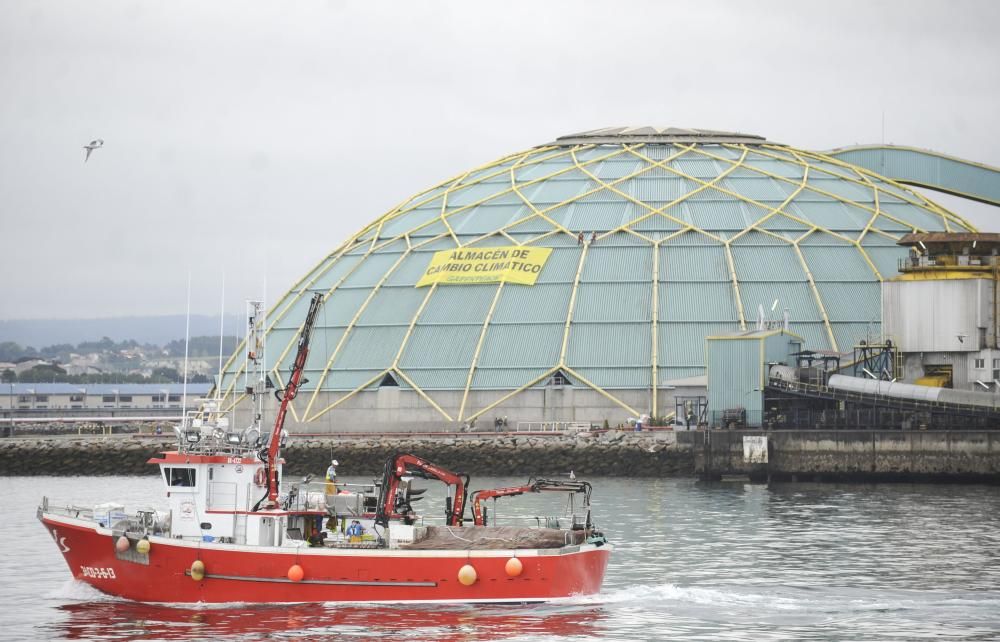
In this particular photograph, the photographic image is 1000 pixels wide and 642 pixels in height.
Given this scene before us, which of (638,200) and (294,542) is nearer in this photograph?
(294,542)

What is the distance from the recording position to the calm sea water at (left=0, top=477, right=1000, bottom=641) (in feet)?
145

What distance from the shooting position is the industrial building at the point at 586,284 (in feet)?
318

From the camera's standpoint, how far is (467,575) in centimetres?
4716

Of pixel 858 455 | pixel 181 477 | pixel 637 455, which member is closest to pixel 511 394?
pixel 637 455

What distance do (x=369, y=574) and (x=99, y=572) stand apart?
8.37 m

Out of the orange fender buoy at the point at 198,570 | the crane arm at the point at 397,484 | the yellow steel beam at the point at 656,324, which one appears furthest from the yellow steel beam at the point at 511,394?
the orange fender buoy at the point at 198,570

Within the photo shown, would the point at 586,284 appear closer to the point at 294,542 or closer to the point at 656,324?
the point at 656,324

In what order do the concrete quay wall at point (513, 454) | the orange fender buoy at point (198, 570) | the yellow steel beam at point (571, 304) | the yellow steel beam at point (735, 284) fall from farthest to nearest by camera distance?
the yellow steel beam at point (735, 284), the yellow steel beam at point (571, 304), the concrete quay wall at point (513, 454), the orange fender buoy at point (198, 570)

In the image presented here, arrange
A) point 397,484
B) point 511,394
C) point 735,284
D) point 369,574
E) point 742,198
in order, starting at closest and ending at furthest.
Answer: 1. point 369,574
2. point 397,484
3. point 511,394
4. point 735,284
5. point 742,198

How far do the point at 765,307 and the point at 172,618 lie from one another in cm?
5782

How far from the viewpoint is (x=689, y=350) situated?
97.1m

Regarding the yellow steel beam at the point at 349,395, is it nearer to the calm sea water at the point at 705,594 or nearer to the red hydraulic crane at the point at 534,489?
the calm sea water at the point at 705,594

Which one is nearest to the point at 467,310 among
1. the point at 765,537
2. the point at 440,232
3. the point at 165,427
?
the point at 440,232

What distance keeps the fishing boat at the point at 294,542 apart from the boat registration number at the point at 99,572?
1.6 inches
